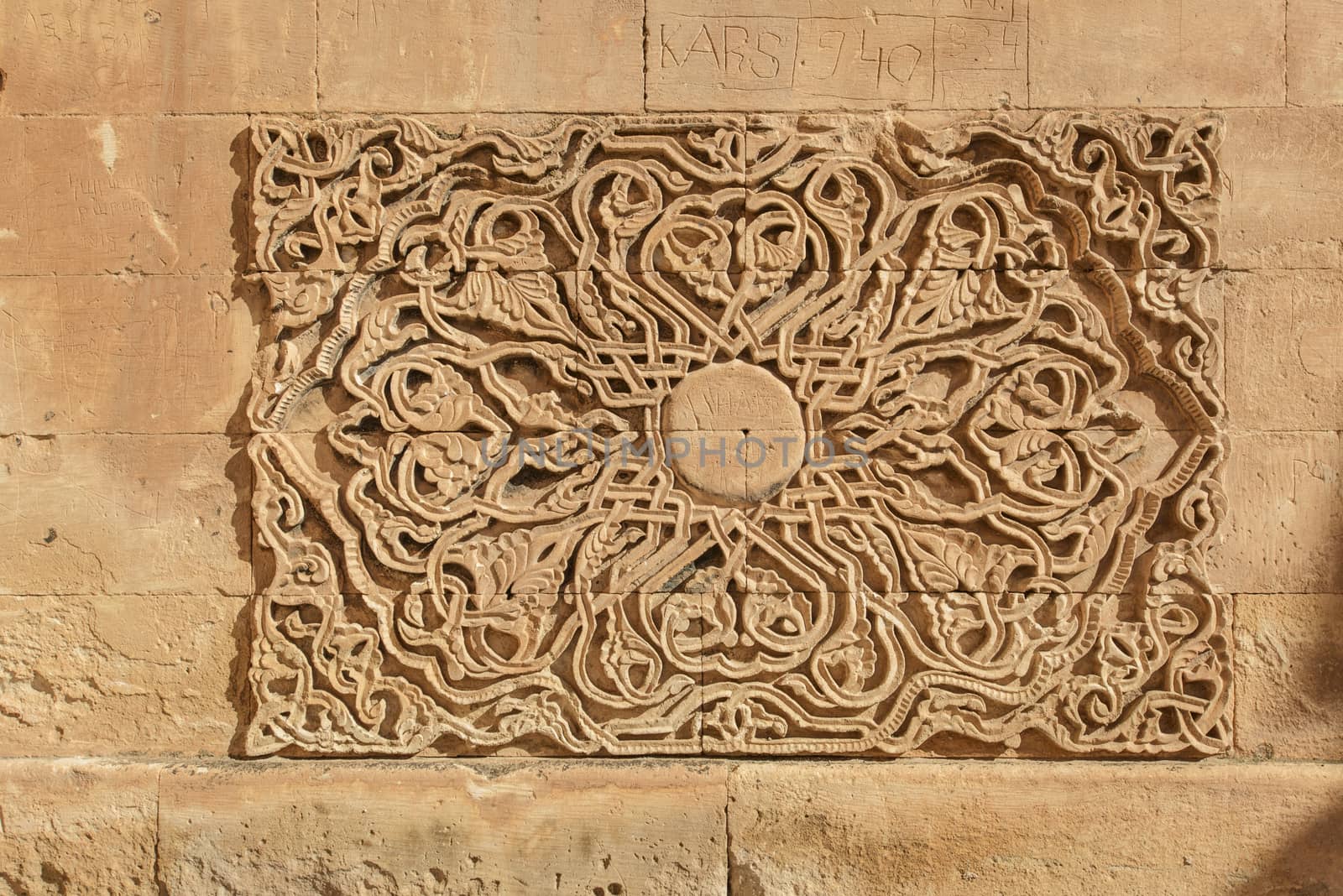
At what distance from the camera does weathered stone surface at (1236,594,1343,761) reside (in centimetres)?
318

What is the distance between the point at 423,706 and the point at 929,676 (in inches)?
69.0

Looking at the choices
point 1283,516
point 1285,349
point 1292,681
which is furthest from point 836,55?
point 1292,681

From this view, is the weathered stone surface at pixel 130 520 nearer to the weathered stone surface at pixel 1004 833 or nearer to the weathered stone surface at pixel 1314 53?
the weathered stone surface at pixel 1004 833

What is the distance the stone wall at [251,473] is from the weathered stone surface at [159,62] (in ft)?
0.04

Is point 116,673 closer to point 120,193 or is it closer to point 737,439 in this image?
point 120,193

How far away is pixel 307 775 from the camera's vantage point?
3.08 metres

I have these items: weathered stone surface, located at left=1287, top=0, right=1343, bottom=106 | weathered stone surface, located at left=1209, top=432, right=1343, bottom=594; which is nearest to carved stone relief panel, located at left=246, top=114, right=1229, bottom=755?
weathered stone surface, located at left=1209, top=432, right=1343, bottom=594

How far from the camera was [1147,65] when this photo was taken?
3289mm

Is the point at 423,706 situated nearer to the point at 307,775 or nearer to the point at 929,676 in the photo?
the point at 307,775

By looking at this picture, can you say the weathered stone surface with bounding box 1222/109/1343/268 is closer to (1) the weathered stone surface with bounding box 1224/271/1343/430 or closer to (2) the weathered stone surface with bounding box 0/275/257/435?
(1) the weathered stone surface with bounding box 1224/271/1343/430

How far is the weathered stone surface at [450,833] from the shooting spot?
304 cm

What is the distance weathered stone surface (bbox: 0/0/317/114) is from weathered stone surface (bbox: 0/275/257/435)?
0.67m

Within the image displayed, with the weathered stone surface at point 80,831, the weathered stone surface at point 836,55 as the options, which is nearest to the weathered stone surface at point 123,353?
the weathered stone surface at point 80,831

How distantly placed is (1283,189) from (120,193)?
166 inches
